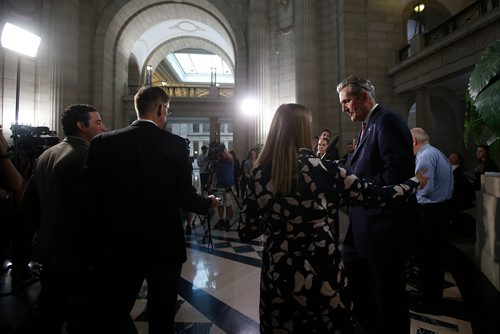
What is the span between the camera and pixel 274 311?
1.26 meters

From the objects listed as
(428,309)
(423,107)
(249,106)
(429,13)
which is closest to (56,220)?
(428,309)

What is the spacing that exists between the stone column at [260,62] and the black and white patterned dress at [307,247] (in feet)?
31.8

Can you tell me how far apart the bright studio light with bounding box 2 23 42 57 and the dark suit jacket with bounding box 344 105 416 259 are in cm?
464

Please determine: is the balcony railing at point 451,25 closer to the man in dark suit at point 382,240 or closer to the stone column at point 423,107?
the stone column at point 423,107

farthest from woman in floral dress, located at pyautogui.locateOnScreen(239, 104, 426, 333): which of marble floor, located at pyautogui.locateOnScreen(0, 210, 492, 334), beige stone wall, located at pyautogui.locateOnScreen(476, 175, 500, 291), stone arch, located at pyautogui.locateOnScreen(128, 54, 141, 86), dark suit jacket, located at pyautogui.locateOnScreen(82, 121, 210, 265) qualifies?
stone arch, located at pyautogui.locateOnScreen(128, 54, 141, 86)

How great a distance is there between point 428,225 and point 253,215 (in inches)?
90.8

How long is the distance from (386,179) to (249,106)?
34.0 feet

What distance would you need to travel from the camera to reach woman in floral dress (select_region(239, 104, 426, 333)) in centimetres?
122

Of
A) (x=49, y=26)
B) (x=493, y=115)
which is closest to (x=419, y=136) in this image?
(x=493, y=115)

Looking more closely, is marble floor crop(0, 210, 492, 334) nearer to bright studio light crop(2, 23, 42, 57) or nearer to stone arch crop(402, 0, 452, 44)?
bright studio light crop(2, 23, 42, 57)

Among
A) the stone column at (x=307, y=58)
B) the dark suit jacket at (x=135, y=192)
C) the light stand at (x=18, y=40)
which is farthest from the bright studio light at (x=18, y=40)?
the stone column at (x=307, y=58)

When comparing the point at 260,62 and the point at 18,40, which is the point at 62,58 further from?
the point at 18,40

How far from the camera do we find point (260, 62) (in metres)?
11.1

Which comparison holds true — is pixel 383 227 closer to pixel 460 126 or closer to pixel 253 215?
pixel 253 215
